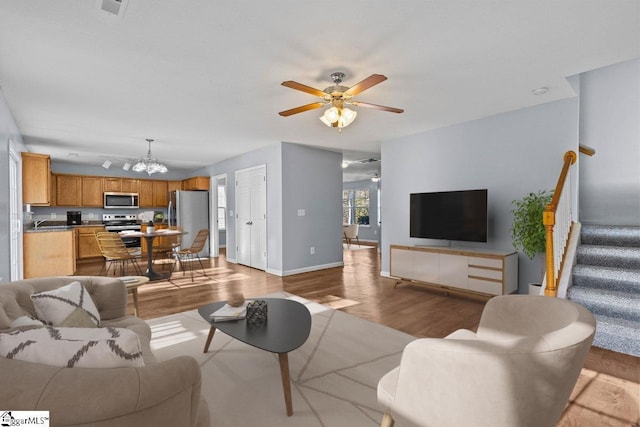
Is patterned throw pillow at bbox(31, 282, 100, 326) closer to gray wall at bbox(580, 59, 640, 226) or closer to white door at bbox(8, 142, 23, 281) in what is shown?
white door at bbox(8, 142, 23, 281)

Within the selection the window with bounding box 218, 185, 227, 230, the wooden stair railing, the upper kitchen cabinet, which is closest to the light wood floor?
the wooden stair railing

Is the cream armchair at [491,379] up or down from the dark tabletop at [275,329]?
up

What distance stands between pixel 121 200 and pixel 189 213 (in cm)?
207

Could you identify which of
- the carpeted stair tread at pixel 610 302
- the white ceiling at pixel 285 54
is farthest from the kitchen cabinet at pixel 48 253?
the carpeted stair tread at pixel 610 302

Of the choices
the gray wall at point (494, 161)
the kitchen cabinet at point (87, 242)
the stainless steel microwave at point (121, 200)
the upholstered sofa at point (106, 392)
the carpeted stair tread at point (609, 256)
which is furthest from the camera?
the stainless steel microwave at point (121, 200)

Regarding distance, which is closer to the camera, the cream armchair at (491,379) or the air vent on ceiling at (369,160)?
the cream armchair at (491,379)

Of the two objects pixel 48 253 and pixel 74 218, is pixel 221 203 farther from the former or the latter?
pixel 48 253

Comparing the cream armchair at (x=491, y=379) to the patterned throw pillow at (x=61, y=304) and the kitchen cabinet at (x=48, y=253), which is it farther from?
the kitchen cabinet at (x=48, y=253)

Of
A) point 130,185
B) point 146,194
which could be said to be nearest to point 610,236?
point 146,194

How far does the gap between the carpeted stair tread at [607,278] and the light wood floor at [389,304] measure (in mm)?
694

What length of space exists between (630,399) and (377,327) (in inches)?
70.9

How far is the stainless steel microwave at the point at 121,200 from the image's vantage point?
8.16 metres

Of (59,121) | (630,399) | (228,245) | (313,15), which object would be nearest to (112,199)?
(228,245)

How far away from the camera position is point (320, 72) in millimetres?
2762
